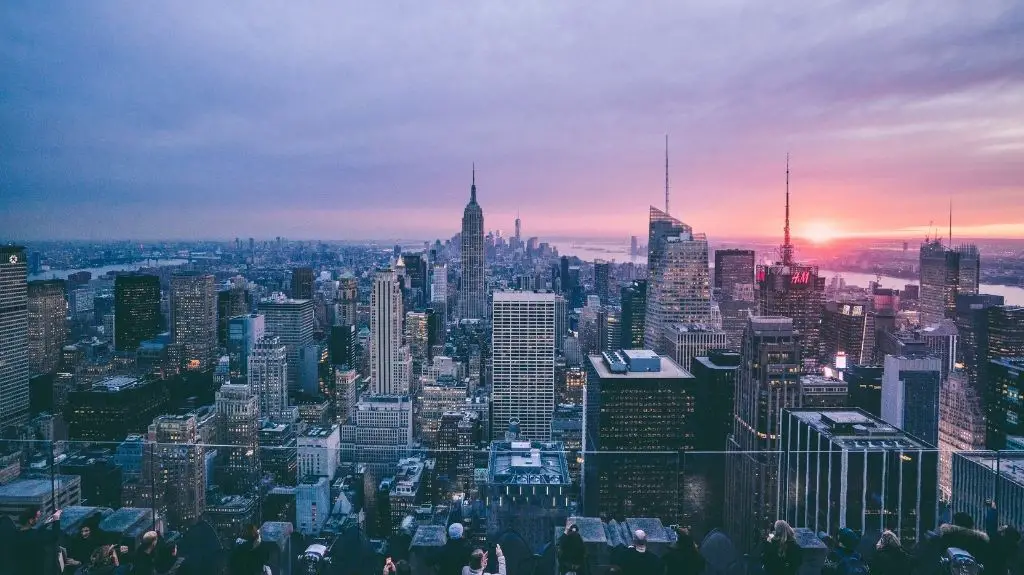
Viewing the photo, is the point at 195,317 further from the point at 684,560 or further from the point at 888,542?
the point at 888,542

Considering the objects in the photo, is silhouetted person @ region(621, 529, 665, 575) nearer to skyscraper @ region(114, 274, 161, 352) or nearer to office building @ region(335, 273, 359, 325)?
skyscraper @ region(114, 274, 161, 352)

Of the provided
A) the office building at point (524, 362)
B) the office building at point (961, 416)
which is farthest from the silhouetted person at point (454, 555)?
the office building at point (524, 362)

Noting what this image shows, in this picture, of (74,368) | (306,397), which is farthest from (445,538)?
(306,397)

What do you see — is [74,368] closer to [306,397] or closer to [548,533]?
[306,397]

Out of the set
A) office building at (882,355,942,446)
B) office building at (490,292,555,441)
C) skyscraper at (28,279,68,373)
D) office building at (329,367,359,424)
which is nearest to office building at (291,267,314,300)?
office building at (329,367,359,424)

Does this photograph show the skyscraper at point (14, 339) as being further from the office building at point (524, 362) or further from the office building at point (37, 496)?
the office building at point (524, 362)

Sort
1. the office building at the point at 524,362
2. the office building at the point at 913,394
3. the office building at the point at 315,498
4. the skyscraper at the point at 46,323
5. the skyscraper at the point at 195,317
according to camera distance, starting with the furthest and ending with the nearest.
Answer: the office building at the point at 524,362, the skyscraper at the point at 195,317, the skyscraper at the point at 46,323, the office building at the point at 913,394, the office building at the point at 315,498
